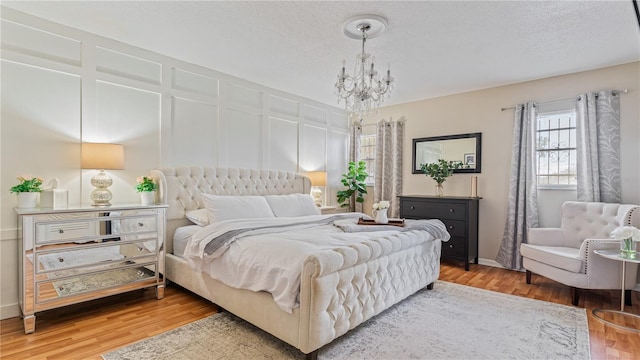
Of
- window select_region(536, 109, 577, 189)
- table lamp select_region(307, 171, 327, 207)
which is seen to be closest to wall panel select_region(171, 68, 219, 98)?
table lamp select_region(307, 171, 327, 207)

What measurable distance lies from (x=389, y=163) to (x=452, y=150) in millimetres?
1101

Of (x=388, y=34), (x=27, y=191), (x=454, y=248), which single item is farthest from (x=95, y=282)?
(x=454, y=248)

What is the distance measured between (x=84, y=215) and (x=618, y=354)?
13.7 feet

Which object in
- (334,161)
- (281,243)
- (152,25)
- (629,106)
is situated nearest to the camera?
(281,243)

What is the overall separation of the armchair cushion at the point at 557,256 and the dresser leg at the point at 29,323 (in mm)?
4686

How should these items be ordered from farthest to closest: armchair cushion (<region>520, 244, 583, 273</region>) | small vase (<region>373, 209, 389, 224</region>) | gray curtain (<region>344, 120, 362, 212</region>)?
1. gray curtain (<region>344, 120, 362, 212</region>)
2. small vase (<region>373, 209, 389, 224</region>)
3. armchair cushion (<region>520, 244, 583, 273</region>)

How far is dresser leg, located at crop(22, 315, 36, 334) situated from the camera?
7.98 ft

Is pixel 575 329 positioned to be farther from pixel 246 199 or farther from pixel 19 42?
pixel 19 42

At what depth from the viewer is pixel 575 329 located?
263 centimetres

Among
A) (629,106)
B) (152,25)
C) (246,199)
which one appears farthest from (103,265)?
(629,106)

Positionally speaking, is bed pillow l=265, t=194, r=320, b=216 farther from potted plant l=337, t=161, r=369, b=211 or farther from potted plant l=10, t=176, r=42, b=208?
potted plant l=10, t=176, r=42, b=208

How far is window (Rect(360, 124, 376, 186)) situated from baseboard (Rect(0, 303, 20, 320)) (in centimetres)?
503

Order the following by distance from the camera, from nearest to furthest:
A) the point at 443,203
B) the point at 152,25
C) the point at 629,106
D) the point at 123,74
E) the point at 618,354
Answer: the point at 618,354
the point at 152,25
the point at 123,74
the point at 629,106
the point at 443,203

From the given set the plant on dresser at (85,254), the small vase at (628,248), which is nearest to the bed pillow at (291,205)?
the plant on dresser at (85,254)
